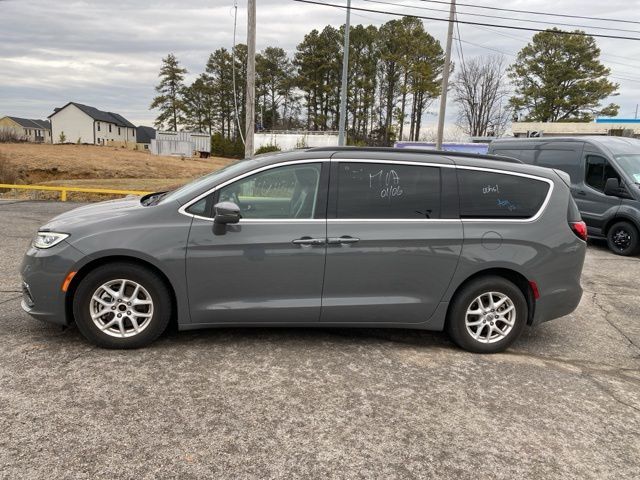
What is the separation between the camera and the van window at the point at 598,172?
9.68 m

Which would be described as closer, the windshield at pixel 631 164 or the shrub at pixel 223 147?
the windshield at pixel 631 164

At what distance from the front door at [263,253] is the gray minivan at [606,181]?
7726 millimetres

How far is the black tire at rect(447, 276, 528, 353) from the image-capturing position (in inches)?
166

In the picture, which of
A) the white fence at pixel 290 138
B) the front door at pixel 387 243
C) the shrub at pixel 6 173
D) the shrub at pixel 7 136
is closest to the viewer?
the front door at pixel 387 243

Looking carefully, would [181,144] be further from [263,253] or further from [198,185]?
[263,253]

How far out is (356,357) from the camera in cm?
409

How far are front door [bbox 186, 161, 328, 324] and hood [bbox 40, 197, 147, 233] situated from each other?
0.67 metres

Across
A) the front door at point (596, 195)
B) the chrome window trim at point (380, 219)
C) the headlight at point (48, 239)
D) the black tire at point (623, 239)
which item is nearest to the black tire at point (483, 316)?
the chrome window trim at point (380, 219)

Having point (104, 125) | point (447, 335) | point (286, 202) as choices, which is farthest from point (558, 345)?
point (104, 125)

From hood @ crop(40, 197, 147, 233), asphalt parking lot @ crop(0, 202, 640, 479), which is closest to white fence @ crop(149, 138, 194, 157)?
asphalt parking lot @ crop(0, 202, 640, 479)

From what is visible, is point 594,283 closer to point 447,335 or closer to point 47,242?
point 447,335

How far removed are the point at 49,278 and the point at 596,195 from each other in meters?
9.73

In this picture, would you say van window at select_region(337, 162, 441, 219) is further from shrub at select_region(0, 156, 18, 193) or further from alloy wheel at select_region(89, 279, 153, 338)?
shrub at select_region(0, 156, 18, 193)

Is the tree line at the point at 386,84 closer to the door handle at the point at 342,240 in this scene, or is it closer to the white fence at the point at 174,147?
the white fence at the point at 174,147
